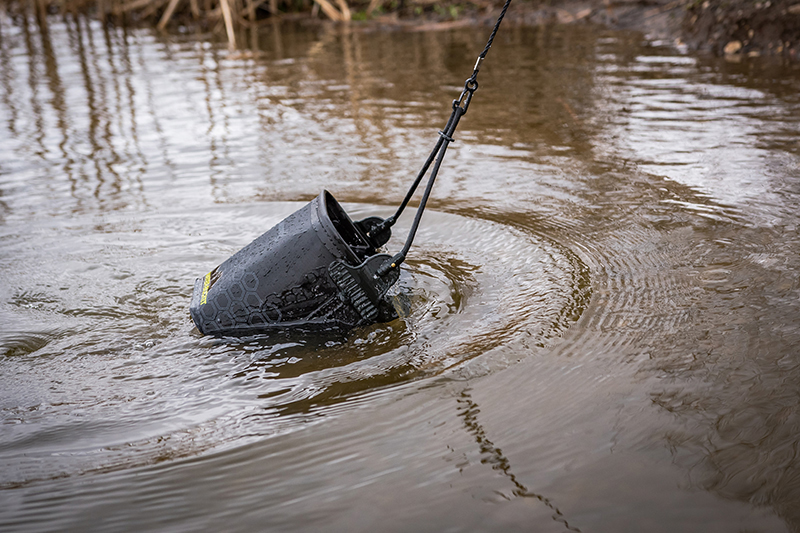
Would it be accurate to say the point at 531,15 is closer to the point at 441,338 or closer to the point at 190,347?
the point at 441,338

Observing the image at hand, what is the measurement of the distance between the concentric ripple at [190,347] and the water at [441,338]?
0.04 feet

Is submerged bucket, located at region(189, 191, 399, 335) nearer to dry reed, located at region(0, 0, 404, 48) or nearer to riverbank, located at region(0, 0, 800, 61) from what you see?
riverbank, located at region(0, 0, 800, 61)

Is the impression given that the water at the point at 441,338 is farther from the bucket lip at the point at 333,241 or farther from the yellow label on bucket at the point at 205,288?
the bucket lip at the point at 333,241

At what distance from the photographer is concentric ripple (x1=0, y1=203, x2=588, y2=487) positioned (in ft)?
7.55

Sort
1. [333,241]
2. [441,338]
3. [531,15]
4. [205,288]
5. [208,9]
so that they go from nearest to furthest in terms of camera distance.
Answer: [333,241]
[441,338]
[205,288]
[531,15]
[208,9]

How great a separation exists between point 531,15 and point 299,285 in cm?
1179

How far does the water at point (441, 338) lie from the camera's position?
6.47 feet

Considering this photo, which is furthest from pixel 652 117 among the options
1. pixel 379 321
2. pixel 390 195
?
pixel 379 321

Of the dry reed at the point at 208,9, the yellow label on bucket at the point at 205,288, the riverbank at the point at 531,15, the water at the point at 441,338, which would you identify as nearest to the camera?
the water at the point at 441,338

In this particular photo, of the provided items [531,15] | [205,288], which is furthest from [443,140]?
[531,15]

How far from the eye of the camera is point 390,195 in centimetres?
454

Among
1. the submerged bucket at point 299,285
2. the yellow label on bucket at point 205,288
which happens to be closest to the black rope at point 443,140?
the submerged bucket at point 299,285

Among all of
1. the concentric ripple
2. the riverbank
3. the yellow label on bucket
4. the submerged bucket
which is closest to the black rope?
the submerged bucket

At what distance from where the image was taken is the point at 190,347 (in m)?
2.82
